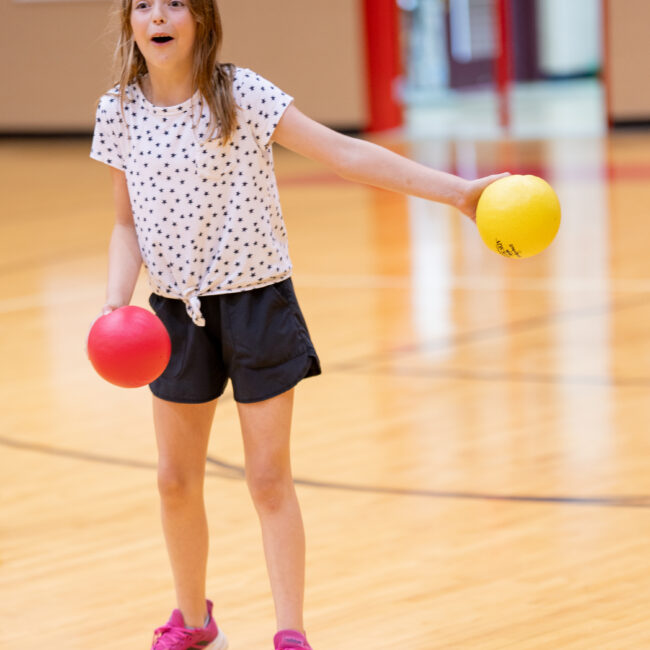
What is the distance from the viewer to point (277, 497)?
238cm

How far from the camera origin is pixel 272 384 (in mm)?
2336

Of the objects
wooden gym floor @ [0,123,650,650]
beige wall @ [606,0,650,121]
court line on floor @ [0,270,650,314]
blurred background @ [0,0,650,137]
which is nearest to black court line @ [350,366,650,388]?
wooden gym floor @ [0,123,650,650]

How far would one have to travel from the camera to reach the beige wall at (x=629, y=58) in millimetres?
12555

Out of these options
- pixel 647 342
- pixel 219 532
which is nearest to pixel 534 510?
pixel 219 532

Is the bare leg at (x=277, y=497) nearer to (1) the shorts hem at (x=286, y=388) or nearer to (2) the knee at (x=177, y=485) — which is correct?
(1) the shorts hem at (x=286, y=388)

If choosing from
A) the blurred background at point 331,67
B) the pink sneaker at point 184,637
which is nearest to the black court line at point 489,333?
the pink sneaker at point 184,637

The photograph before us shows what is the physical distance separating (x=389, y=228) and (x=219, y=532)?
201 inches

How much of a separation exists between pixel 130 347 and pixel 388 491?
1410 millimetres

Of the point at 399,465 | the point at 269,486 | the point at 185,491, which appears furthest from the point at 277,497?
the point at 399,465

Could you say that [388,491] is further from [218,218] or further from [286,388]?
[218,218]

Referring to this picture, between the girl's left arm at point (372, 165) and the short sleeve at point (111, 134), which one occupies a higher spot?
the short sleeve at point (111, 134)

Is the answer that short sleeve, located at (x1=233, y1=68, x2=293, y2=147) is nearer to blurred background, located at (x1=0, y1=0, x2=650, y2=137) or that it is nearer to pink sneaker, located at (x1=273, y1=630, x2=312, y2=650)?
pink sneaker, located at (x1=273, y1=630, x2=312, y2=650)

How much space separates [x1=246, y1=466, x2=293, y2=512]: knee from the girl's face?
2.37ft

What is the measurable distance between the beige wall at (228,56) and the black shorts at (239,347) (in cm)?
1134
